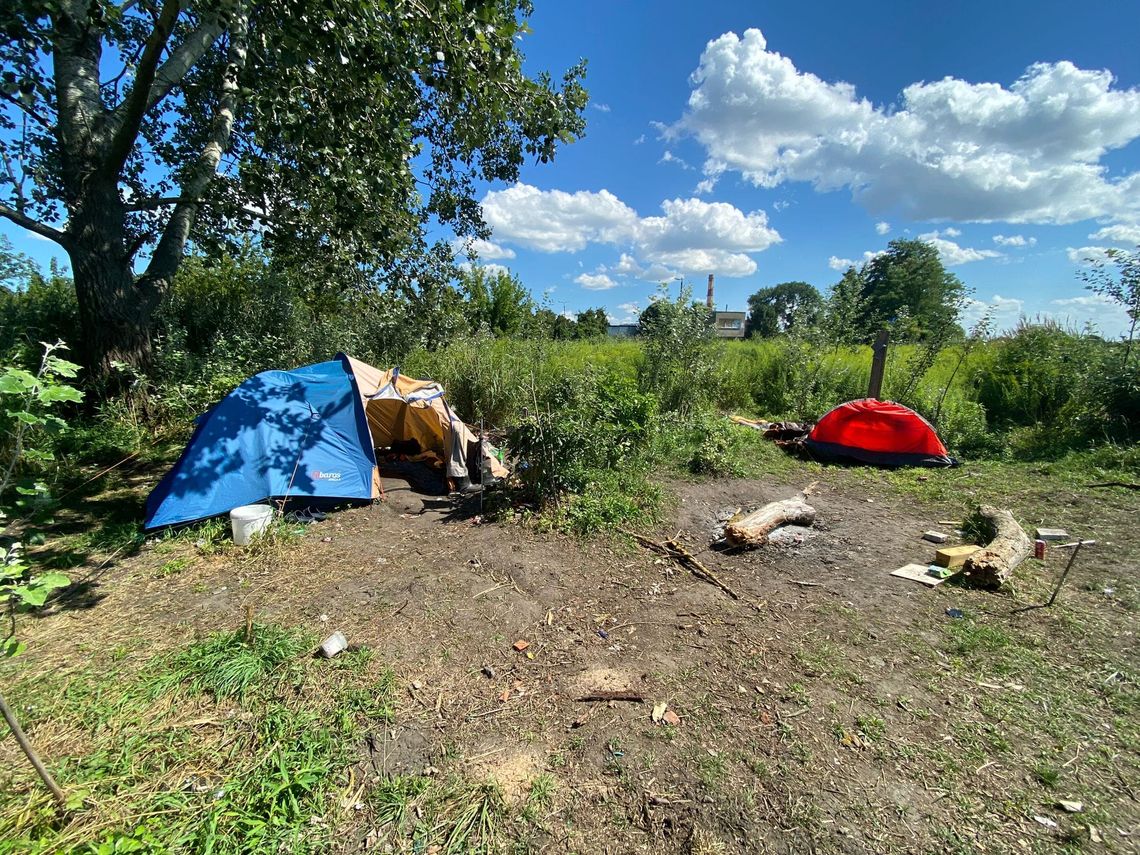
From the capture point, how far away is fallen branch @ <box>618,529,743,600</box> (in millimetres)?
3633

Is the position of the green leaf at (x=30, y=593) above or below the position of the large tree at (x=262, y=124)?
below

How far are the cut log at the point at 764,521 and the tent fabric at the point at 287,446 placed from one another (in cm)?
287

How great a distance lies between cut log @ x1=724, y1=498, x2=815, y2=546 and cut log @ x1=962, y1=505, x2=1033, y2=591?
133 centimetres

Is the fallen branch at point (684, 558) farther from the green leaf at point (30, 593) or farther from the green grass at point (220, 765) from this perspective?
the green leaf at point (30, 593)

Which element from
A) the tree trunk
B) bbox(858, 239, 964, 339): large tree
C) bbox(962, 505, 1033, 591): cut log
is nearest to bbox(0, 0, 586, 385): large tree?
the tree trunk

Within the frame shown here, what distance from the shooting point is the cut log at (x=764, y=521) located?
166 inches

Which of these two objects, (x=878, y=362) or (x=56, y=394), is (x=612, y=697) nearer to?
(x=56, y=394)

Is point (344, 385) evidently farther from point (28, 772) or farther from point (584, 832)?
point (584, 832)

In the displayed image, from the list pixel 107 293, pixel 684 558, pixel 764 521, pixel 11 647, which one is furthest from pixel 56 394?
pixel 107 293

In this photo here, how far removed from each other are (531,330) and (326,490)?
533 centimetres

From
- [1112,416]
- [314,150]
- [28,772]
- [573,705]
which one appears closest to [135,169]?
[314,150]

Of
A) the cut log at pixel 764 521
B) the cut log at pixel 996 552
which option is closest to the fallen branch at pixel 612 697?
the cut log at pixel 764 521

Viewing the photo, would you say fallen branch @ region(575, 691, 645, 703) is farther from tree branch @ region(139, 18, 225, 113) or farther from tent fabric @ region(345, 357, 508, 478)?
tree branch @ region(139, 18, 225, 113)

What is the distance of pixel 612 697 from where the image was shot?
8.23ft
